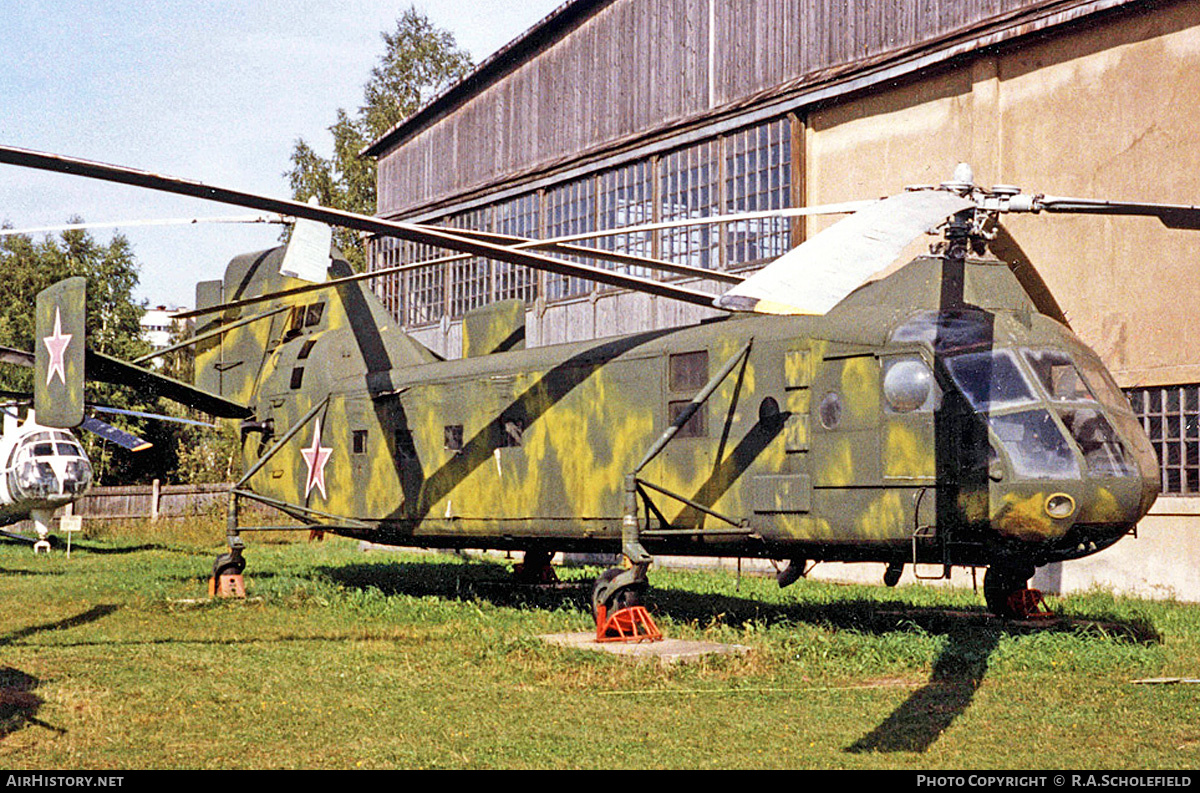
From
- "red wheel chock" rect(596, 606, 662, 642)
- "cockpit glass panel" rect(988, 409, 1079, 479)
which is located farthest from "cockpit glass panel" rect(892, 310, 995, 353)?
"red wheel chock" rect(596, 606, 662, 642)

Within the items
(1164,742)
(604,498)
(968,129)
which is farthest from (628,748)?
(968,129)

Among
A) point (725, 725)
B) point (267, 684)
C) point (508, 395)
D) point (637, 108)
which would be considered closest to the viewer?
point (725, 725)

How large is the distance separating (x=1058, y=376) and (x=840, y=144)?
11136 millimetres

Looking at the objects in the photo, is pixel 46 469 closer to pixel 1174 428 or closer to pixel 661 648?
pixel 661 648

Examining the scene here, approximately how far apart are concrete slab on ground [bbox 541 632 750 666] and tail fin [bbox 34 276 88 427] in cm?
606

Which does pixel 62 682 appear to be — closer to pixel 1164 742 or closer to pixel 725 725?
pixel 725 725

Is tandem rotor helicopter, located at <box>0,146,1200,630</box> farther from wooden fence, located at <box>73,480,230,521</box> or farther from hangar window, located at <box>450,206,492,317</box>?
wooden fence, located at <box>73,480,230,521</box>

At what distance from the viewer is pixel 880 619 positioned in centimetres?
1393

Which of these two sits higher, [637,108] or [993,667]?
[637,108]

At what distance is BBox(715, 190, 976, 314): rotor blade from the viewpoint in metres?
7.97

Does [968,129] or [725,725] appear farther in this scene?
[968,129]

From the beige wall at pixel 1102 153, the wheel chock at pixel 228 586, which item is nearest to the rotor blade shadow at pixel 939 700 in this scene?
the beige wall at pixel 1102 153

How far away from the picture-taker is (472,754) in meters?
7.62

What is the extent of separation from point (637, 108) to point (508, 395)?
11.8 meters
